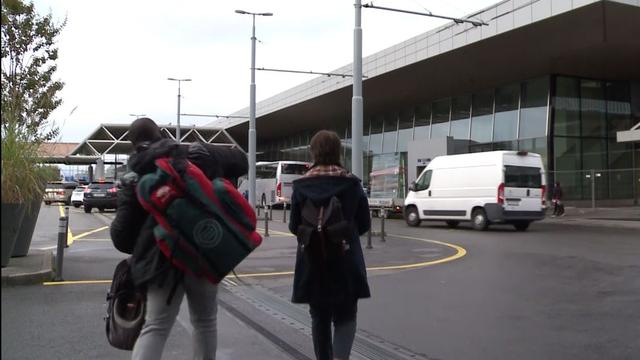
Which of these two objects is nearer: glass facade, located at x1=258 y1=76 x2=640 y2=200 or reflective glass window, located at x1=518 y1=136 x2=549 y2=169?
glass facade, located at x1=258 y1=76 x2=640 y2=200

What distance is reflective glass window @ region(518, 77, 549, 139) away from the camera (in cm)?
2861

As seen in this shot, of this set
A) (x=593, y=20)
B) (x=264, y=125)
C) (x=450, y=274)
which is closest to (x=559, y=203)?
(x=593, y=20)

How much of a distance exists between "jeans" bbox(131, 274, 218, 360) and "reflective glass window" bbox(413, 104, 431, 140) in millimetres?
32710

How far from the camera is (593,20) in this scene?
20.6 meters

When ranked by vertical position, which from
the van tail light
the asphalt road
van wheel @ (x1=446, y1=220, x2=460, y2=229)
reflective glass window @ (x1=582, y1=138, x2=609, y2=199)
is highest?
reflective glass window @ (x1=582, y1=138, x2=609, y2=199)

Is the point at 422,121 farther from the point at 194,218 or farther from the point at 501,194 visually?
the point at 194,218

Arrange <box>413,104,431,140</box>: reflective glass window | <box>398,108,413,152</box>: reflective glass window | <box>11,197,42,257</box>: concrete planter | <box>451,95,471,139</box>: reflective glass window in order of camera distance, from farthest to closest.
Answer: <box>398,108,413,152</box>: reflective glass window
<box>413,104,431,140</box>: reflective glass window
<box>451,95,471,139</box>: reflective glass window
<box>11,197,42,257</box>: concrete planter

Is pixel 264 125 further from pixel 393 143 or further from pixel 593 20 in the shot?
pixel 593 20

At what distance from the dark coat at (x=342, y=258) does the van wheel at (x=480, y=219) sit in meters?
15.0

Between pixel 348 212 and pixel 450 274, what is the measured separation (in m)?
5.92

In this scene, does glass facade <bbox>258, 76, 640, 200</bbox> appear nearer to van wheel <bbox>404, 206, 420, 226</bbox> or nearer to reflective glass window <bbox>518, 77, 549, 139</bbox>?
reflective glass window <bbox>518, 77, 549, 139</bbox>

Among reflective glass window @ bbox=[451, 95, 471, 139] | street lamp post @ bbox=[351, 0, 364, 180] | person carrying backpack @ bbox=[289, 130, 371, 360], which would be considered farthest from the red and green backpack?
reflective glass window @ bbox=[451, 95, 471, 139]

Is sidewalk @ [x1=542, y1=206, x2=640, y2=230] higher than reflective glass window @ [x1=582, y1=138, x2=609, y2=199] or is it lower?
lower

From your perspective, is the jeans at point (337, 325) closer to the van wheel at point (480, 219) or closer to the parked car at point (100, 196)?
the van wheel at point (480, 219)
